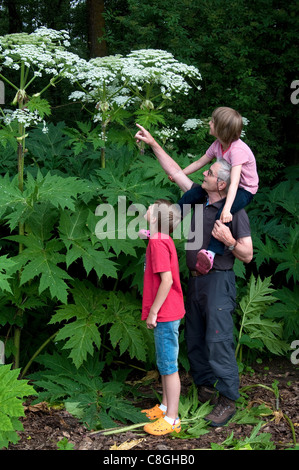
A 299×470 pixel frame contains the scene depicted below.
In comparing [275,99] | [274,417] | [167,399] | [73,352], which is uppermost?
[275,99]

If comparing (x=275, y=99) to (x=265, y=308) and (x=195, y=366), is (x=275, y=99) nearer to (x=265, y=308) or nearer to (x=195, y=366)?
(x=265, y=308)

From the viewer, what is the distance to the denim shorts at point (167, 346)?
3.46 metres

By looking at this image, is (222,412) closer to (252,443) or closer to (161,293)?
(252,443)

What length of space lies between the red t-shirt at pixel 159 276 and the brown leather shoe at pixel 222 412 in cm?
73

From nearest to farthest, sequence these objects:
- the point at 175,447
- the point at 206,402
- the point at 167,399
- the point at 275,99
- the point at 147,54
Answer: the point at 175,447
the point at 167,399
the point at 206,402
the point at 147,54
the point at 275,99

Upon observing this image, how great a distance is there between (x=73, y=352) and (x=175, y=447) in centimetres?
90

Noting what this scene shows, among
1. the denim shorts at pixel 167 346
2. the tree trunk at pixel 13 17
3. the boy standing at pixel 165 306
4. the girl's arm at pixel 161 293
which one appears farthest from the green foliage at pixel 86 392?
the tree trunk at pixel 13 17

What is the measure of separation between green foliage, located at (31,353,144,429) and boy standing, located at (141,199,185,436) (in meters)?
0.24

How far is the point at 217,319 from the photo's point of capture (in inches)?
141

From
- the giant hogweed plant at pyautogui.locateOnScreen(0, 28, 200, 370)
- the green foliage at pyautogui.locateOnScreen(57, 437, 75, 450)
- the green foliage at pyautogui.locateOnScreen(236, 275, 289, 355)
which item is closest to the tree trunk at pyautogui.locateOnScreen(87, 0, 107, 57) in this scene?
the giant hogweed plant at pyautogui.locateOnScreen(0, 28, 200, 370)

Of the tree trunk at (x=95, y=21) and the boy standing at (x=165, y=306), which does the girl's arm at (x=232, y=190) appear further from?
the tree trunk at (x=95, y=21)

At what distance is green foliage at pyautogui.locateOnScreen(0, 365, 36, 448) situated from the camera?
2.90 metres

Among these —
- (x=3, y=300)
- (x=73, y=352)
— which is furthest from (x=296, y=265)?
(x=3, y=300)

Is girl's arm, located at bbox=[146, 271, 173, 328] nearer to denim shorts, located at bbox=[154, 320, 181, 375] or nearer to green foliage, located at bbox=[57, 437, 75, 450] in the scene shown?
denim shorts, located at bbox=[154, 320, 181, 375]
